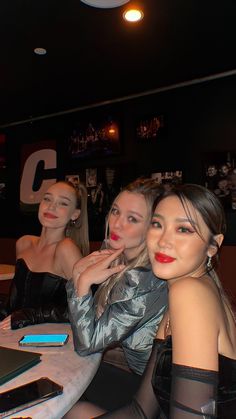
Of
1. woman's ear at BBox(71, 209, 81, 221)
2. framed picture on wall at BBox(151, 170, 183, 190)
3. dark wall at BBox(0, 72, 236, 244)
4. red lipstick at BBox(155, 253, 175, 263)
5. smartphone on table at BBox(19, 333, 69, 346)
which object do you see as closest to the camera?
red lipstick at BBox(155, 253, 175, 263)

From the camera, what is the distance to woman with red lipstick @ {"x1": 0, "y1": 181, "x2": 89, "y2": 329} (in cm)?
208

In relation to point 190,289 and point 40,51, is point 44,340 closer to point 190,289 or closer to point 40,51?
point 190,289

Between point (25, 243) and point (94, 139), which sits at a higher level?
point (94, 139)

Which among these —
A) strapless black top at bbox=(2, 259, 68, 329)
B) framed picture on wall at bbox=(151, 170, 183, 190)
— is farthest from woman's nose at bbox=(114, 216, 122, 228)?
framed picture on wall at bbox=(151, 170, 183, 190)

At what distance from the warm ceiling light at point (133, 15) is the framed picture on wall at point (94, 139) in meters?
2.00

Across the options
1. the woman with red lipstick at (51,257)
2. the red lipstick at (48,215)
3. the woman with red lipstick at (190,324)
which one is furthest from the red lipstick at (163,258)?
the red lipstick at (48,215)

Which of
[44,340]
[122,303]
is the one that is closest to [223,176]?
[122,303]

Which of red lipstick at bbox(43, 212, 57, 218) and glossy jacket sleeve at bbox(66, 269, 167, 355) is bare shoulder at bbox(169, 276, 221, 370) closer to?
glossy jacket sleeve at bbox(66, 269, 167, 355)

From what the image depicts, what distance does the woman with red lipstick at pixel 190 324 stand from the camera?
3.30 feet

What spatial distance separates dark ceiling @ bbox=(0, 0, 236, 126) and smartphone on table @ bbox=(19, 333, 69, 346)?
249cm

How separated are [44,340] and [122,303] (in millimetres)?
342

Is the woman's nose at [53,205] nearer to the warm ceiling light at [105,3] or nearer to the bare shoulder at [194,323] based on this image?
the bare shoulder at [194,323]

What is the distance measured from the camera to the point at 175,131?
14.8 ft

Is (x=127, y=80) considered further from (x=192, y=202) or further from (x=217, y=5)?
(x=192, y=202)
